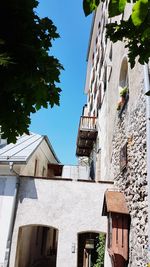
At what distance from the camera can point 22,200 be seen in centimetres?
927

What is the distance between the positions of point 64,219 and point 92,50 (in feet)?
54.1

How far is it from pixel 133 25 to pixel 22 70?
3.45ft

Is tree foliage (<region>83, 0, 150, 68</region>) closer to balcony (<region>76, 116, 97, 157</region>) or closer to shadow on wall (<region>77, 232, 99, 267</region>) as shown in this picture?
shadow on wall (<region>77, 232, 99, 267</region>)

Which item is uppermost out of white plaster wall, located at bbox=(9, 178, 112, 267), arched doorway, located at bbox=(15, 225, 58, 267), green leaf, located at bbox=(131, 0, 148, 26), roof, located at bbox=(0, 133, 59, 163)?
roof, located at bbox=(0, 133, 59, 163)

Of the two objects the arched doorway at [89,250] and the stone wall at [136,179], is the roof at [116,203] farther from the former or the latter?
the arched doorway at [89,250]

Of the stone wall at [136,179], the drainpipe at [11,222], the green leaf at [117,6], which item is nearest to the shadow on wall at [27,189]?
the drainpipe at [11,222]

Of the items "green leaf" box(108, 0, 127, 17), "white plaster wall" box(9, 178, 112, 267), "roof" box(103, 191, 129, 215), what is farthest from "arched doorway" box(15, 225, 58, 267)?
"green leaf" box(108, 0, 127, 17)

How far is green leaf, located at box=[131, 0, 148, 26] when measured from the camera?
5.31 feet

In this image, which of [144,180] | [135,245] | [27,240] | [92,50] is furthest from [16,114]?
[92,50]

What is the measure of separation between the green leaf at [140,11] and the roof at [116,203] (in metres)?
5.95

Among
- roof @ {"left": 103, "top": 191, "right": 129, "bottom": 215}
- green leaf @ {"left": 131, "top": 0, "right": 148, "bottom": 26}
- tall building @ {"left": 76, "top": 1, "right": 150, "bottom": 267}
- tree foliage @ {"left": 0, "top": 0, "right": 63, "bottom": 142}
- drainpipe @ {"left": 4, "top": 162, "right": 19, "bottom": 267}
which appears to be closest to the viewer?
green leaf @ {"left": 131, "top": 0, "right": 148, "bottom": 26}

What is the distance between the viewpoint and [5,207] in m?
9.15

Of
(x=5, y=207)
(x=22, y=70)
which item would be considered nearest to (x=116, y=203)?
(x=5, y=207)

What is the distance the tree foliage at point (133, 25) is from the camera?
1.64m
